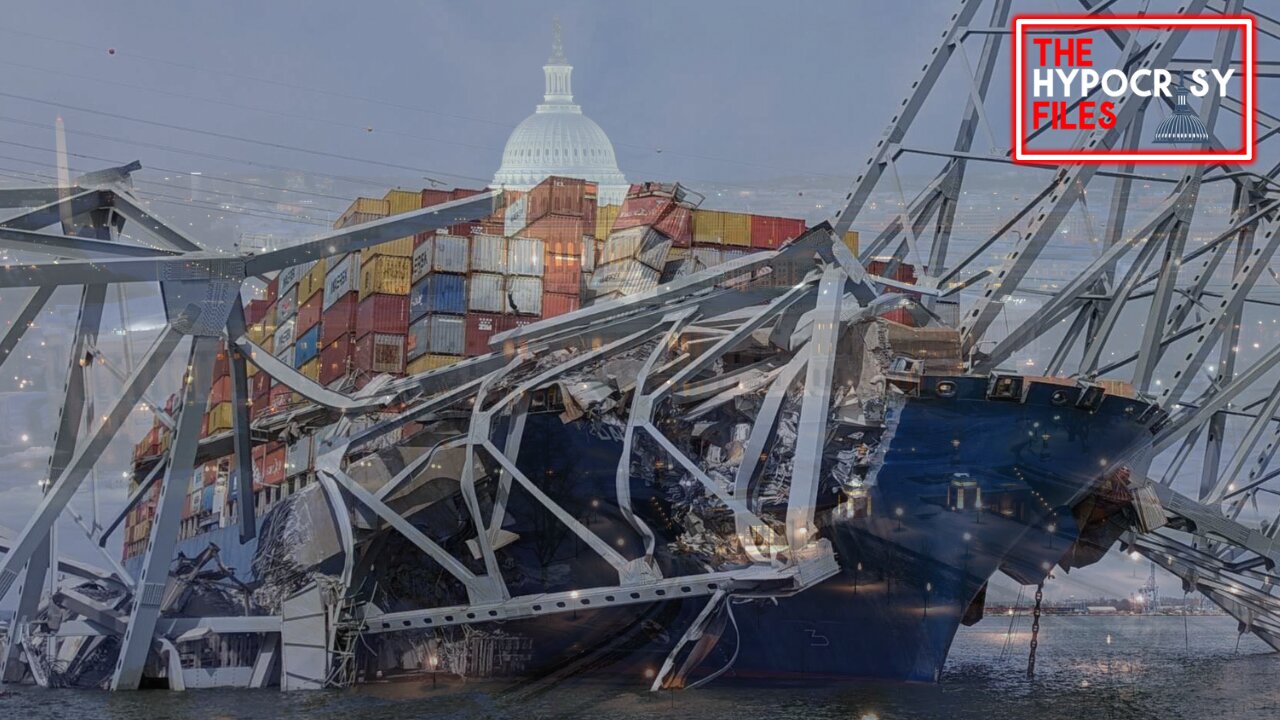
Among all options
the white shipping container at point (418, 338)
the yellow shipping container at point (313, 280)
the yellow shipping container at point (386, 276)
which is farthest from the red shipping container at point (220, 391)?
the white shipping container at point (418, 338)

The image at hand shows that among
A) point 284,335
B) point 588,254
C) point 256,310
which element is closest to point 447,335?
point 588,254

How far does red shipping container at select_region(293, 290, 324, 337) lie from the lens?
50094 millimetres

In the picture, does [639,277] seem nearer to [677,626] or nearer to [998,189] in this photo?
[998,189]

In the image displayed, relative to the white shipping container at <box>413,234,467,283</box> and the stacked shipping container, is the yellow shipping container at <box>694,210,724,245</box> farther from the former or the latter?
the white shipping container at <box>413,234,467,283</box>

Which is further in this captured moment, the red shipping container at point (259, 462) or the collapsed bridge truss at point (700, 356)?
the red shipping container at point (259, 462)

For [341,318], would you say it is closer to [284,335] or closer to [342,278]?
[342,278]

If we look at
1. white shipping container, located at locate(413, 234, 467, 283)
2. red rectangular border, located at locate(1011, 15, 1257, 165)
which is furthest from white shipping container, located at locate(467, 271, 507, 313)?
red rectangular border, located at locate(1011, 15, 1257, 165)

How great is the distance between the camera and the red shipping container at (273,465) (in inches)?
1748

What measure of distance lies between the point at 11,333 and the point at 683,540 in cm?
1663

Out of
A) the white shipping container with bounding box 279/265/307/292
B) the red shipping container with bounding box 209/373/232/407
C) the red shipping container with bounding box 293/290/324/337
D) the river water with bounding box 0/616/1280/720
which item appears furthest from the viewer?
the white shipping container with bounding box 279/265/307/292

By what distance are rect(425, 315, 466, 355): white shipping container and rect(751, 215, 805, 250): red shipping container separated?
33.3 feet

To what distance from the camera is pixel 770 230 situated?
45344mm

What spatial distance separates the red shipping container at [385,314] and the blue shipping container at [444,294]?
1.08m

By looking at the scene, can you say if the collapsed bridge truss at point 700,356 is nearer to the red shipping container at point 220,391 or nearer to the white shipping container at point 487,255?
the white shipping container at point 487,255
